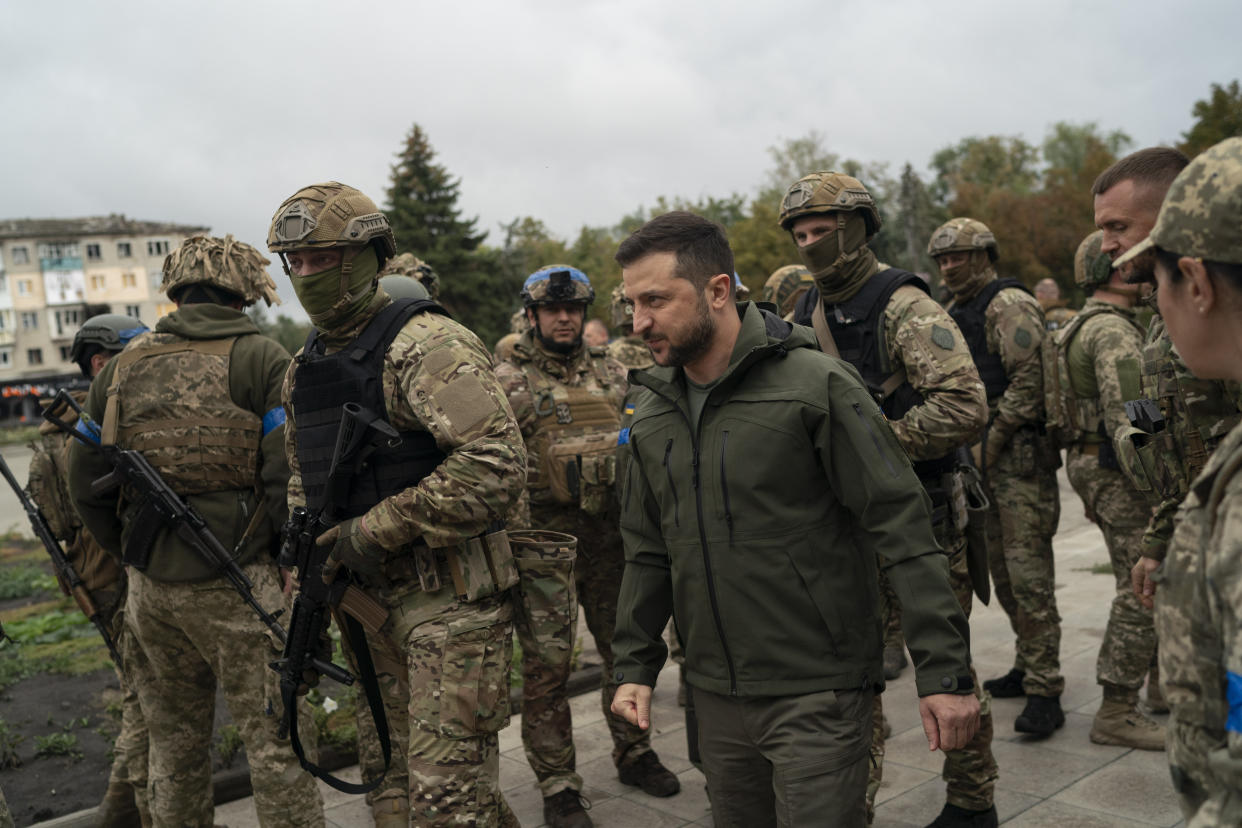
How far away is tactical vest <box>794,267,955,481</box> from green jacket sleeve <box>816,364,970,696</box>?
1.56 m

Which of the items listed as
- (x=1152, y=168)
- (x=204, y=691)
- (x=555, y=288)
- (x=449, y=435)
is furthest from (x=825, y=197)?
(x=204, y=691)

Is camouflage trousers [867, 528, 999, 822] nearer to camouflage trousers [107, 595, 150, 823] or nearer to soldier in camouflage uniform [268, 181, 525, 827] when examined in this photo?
soldier in camouflage uniform [268, 181, 525, 827]

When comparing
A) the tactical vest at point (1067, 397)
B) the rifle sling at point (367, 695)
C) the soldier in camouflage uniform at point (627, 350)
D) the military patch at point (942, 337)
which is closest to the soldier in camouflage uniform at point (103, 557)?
the rifle sling at point (367, 695)

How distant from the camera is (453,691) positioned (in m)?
3.44

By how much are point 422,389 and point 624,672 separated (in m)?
1.20

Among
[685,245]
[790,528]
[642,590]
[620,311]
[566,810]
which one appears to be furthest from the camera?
[620,311]

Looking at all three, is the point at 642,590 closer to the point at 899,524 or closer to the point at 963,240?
the point at 899,524

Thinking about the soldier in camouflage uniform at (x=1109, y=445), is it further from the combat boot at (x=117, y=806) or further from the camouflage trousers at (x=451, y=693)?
the combat boot at (x=117, y=806)

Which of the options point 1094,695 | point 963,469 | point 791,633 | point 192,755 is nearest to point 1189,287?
point 791,633

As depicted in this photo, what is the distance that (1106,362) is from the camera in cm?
529

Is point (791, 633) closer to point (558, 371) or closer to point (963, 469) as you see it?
point (963, 469)

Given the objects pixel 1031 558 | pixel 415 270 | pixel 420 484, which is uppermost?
pixel 415 270

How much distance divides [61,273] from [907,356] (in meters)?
92.1

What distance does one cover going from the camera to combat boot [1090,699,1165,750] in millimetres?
5281
